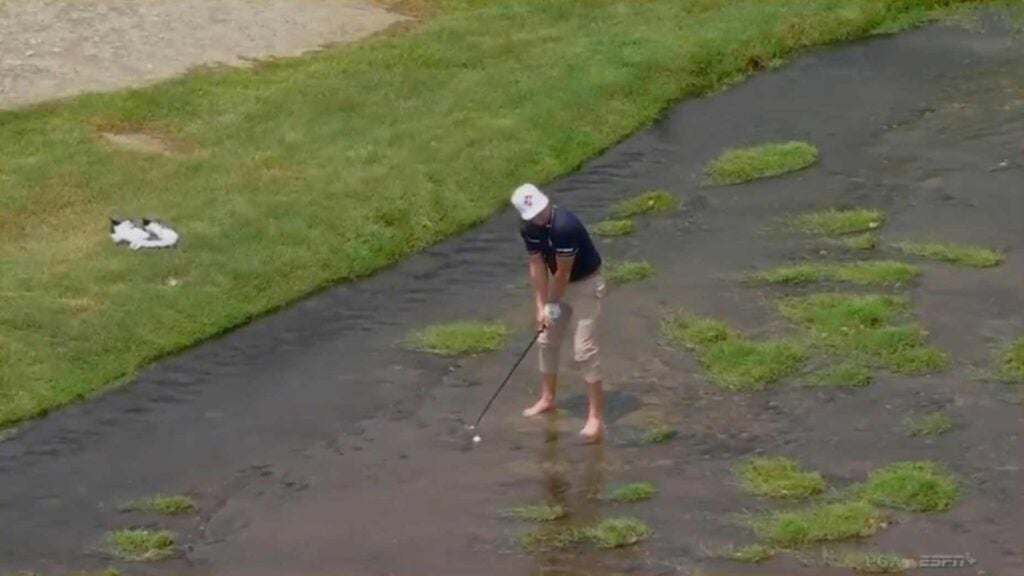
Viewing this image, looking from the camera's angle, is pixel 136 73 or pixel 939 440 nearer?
pixel 939 440

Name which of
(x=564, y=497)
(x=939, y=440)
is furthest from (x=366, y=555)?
(x=939, y=440)

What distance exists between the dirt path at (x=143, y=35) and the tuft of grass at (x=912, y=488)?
1120 centimetres

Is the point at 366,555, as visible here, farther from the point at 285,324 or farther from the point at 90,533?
the point at 285,324

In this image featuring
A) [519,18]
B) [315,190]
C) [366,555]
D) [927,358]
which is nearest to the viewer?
[366,555]

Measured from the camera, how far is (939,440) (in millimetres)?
11516

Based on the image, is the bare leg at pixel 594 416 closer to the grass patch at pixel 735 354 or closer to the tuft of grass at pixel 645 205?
the grass patch at pixel 735 354

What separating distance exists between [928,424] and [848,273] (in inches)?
118

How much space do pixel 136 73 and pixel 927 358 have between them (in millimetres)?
10606

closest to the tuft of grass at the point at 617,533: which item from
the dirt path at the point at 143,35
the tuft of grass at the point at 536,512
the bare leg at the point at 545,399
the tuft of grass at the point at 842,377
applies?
the tuft of grass at the point at 536,512

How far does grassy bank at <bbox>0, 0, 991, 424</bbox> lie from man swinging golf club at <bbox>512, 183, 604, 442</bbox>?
3.37 m

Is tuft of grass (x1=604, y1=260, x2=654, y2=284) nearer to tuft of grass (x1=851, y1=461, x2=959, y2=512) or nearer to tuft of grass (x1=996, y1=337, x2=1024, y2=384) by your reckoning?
tuft of grass (x1=996, y1=337, x2=1024, y2=384)

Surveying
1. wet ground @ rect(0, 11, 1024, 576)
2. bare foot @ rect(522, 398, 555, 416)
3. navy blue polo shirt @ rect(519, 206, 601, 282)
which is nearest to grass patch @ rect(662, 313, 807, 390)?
wet ground @ rect(0, 11, 1024, 576)

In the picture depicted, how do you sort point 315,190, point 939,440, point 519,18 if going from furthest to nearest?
1. point 519,18
2. point 315,190
3. point 939,440

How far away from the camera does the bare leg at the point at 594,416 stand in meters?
11.8
